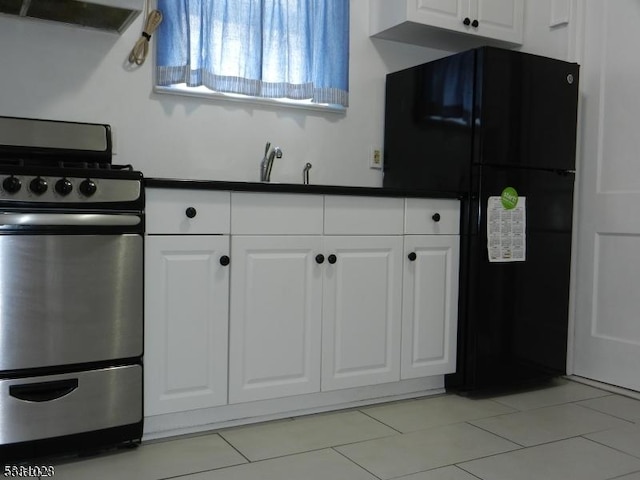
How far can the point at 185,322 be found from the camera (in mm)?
2137

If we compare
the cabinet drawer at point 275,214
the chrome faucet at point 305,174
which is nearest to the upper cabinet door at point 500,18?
the chrome faucet at point 305,174

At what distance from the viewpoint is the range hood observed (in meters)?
2.28

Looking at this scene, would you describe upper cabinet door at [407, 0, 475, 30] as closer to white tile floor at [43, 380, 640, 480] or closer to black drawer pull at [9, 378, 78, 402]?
white tile floor at [43, 380, 640, 480]

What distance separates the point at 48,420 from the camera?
184 centimetres

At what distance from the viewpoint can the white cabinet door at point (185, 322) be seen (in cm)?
209

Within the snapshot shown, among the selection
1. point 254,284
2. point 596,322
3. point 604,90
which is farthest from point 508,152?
point 254,284

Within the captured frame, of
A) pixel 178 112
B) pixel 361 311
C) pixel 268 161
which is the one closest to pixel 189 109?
pixel 178 112

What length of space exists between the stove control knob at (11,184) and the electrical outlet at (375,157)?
1836mm

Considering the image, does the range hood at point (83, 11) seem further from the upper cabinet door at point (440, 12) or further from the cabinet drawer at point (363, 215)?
the upper cabinet door at point (440, 12)

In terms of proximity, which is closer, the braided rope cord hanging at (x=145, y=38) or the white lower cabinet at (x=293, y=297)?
the white lower cabinet at (x=293, y=297)

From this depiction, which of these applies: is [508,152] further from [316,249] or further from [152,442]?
[152,442]

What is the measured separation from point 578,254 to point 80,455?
2430 millimetres

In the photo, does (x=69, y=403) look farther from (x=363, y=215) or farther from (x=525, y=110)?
(x=525, y=110)

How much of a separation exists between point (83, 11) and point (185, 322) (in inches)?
49.3
